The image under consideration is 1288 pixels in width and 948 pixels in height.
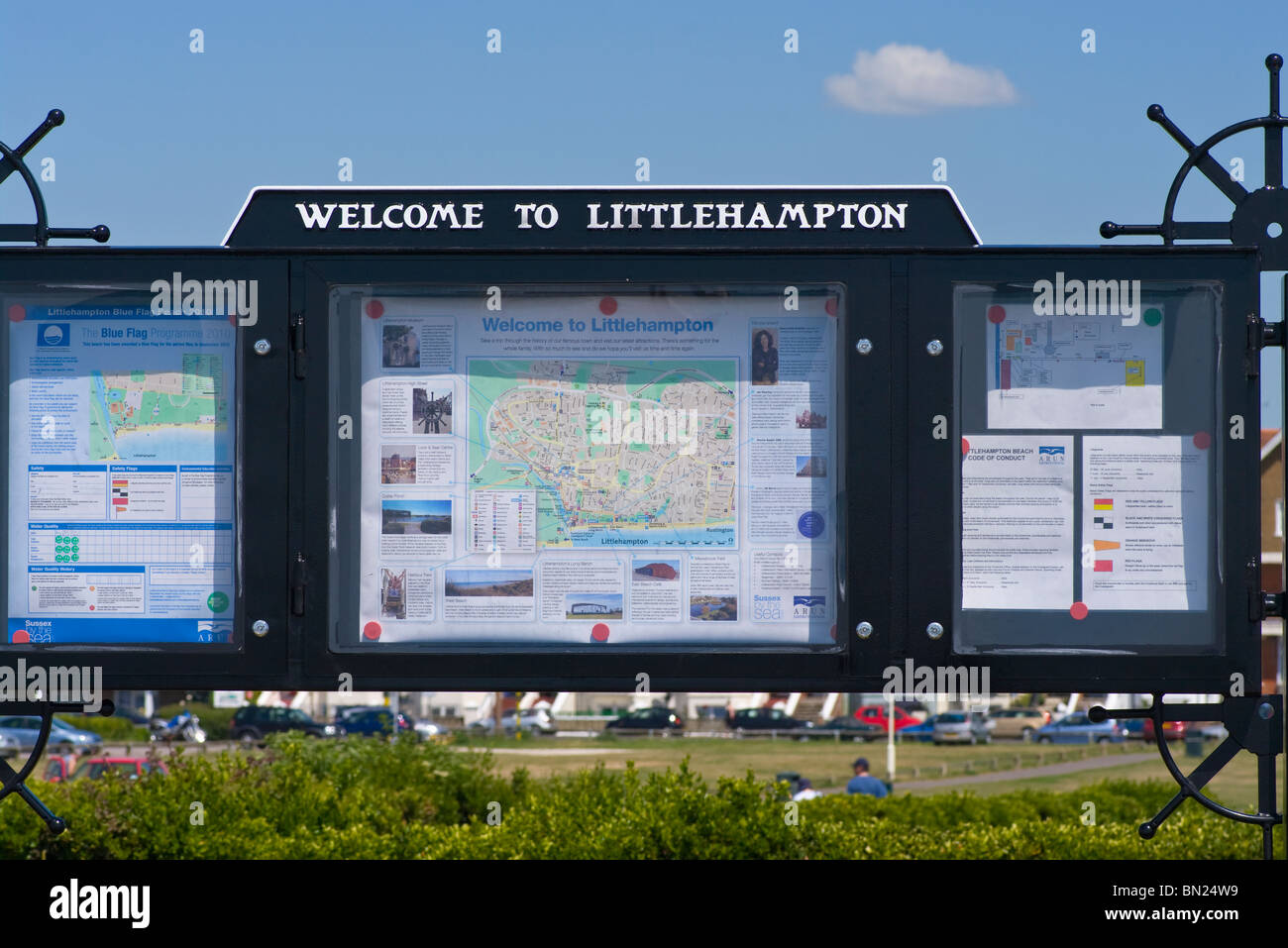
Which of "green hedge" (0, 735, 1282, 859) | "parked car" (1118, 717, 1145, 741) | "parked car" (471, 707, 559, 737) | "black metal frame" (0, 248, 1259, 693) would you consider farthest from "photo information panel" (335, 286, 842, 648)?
"parked car" (1118, 717, 1145, 741)

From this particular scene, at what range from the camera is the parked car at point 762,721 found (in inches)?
1838

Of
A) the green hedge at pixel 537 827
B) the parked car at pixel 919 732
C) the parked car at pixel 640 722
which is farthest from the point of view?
the parked car at pixel 919 732

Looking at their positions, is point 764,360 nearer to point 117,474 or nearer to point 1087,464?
point 1087,464

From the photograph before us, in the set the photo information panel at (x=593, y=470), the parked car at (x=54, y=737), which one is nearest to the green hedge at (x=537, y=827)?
the photo information panel at (x=593, y=470)

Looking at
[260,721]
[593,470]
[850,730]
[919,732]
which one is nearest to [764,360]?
[593,470]

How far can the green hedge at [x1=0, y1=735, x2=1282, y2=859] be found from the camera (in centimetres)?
688

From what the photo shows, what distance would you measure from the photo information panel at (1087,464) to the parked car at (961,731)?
1699 inches

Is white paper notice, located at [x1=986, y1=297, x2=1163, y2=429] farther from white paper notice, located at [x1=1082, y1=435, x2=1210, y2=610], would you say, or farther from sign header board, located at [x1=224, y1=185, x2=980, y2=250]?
sign header board, located at [x1=224, y1=185, x2=980, y2=250]

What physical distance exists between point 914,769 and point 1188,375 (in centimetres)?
3026

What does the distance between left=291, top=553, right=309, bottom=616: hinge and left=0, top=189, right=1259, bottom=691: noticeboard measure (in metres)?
0.01

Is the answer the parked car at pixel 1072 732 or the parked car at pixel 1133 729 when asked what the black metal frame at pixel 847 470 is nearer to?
the parked car at pixel 1133 729

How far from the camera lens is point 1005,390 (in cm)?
455

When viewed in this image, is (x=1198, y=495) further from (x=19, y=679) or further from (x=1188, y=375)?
(x=19, y=679)

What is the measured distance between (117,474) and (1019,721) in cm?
4817
